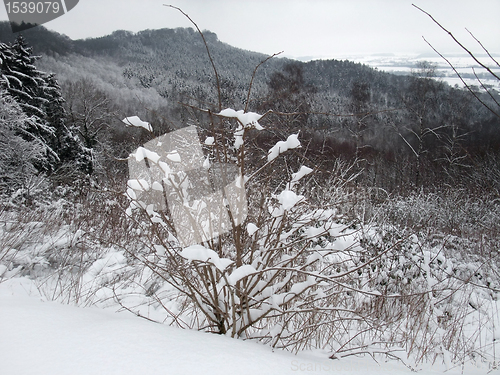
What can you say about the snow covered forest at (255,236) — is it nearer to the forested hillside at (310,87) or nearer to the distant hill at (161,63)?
the forested hillside at (310,87)

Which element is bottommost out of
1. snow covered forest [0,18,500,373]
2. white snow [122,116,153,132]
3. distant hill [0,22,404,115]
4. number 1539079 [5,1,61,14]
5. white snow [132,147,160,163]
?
snow covered forest [0,18,500,373]

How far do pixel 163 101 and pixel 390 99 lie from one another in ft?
112

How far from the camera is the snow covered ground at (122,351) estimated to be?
1045 millimetres

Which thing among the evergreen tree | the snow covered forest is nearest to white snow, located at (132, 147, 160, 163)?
the snow covered forest

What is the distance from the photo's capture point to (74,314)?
1.51m

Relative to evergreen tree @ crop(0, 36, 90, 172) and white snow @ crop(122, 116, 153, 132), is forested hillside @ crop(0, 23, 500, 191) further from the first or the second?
white snow @ crop(122, 116, 153, 132)

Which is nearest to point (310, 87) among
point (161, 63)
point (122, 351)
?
point (122, 351)

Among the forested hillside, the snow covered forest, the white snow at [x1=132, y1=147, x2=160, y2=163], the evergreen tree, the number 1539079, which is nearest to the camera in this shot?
A: the white snow at [x1=132, y1=147, x2=160, y2=163]

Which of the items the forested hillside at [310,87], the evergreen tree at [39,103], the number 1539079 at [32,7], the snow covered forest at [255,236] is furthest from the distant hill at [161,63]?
the number 1539079 at [32,7]

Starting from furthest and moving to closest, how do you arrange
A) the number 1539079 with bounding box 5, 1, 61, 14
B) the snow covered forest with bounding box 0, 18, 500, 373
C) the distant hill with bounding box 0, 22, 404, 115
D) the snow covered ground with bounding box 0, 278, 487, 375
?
1. the distant hill with bounding box 0, 22, 404, 115
2. the number 1539079 with bounding box 5, 1, 61, 14
3. the snow covered forest with bounding box 0, 18, 500, 373
4. the snow covered ground with bounding box 0, 278, 487, 375

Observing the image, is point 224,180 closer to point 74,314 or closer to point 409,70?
point 74,314

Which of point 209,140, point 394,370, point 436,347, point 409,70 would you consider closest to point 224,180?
point 209,140

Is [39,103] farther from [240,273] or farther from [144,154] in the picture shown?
[240,273]

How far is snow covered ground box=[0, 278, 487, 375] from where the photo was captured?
1045mm
